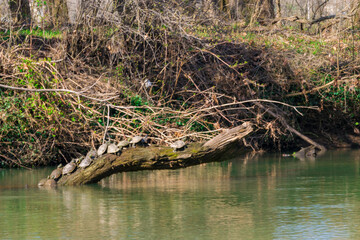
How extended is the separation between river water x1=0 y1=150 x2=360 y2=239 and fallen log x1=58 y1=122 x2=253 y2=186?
334 millimetres

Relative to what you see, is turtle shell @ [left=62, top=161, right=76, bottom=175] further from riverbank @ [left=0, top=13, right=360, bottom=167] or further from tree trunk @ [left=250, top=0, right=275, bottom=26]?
tree trunk @ [left=250, top=0, right=275, bottom=26]

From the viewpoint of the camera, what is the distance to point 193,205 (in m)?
8.34

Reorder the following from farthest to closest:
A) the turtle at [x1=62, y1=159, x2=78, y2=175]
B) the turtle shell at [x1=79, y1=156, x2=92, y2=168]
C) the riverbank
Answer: the riverbank, the turtle at [x1=62, y1=159, x2=78, y2=175], the turtle shell at [x1=79, y1=156, x2=92, y2=168]

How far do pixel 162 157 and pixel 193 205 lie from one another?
1819 millimetres

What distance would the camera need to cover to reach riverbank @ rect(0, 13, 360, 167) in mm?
13562

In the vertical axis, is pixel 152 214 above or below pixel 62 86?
below

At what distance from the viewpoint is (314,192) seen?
9.31 meters

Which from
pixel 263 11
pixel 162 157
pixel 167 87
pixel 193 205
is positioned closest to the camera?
pixel 193 205

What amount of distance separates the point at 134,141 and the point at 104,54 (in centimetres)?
639

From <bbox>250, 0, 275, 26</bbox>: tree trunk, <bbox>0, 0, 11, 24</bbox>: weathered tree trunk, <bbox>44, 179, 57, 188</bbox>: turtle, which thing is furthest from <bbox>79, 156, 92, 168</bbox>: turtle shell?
<bbox>250, 0, 275, 26</bbox>: tree trunk

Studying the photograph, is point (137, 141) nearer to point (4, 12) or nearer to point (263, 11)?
point (4, 12)

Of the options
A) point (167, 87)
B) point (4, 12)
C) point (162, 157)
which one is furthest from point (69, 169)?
point (4, 12)

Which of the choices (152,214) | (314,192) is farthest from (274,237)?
(314,192)

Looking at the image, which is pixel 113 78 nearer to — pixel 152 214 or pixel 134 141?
pixel 134 141
